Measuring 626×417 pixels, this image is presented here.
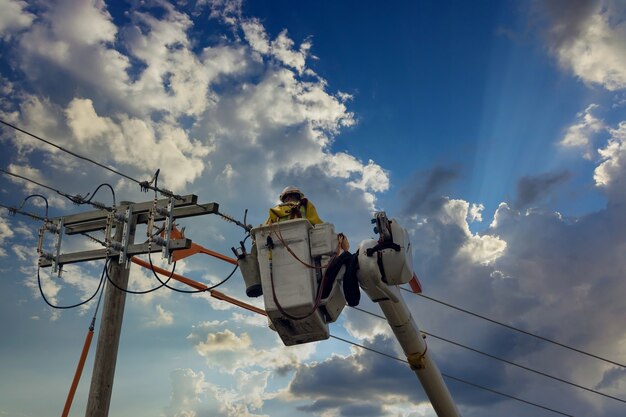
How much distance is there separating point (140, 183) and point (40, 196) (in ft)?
7.09

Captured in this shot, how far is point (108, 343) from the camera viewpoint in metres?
9.86

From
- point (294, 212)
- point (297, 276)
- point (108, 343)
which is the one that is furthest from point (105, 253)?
point (297, 276)

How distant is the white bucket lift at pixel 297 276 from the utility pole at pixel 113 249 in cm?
261

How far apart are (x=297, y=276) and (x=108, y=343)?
12.6ft

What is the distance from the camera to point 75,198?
35.8 feet

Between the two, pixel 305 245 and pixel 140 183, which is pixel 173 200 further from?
pixel 305 245

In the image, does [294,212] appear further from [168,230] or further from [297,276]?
[168,230]

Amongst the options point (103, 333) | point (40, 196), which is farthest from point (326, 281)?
point (40, 196)

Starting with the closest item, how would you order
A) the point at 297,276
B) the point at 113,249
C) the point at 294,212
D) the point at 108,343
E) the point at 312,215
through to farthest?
the point at 297,276
the point at 294,212
the point at 312,215
the point at 108,343
the point at 113,249

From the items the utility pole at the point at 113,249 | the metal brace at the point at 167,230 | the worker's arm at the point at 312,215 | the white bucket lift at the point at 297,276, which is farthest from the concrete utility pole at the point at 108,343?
the worker's arm at the point at 312,215

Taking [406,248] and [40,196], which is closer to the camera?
[406,248]

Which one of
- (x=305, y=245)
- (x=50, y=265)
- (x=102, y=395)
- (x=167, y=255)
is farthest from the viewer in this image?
(x=50, y=265)

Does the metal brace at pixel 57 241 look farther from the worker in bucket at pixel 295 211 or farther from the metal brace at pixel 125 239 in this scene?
the worker in bucket at pixel 295 211

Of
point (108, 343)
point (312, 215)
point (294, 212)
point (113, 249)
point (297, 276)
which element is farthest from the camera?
point (113, 249)
